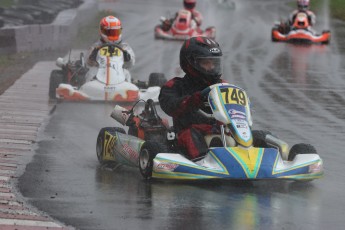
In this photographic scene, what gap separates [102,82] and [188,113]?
6.50m

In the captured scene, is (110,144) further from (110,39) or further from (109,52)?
(110,39)

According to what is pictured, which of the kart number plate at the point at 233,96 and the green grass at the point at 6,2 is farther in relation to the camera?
the green grass at the point at 6,2

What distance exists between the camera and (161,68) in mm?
20500

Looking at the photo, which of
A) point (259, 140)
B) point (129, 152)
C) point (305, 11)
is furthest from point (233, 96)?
point (305, 11)

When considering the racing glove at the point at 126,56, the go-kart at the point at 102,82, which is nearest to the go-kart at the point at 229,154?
Answer: the go-kart at the point at 102,82

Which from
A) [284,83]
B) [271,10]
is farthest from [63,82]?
[271,10]

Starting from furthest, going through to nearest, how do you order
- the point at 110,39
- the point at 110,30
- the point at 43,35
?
the point at 43,35, the point at 110,39, the point at 110,30

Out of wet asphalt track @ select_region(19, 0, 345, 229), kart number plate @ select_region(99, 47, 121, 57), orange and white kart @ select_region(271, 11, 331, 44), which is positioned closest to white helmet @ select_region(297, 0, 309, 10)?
orange and white kart @ select_region(271, 11, 331, 44)

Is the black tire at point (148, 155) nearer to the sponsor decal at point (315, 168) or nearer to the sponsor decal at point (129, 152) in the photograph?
the sponsor decal at point (129, 152)

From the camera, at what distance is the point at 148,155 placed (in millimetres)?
8852

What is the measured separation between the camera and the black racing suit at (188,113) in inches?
352

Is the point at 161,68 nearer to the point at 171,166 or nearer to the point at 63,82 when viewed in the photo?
the point at 63,82

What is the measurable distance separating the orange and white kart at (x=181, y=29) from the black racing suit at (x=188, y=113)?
1844 cm

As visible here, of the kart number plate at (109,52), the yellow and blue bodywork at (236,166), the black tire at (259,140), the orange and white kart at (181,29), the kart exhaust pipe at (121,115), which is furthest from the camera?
the orange and white kart at (181,29)
